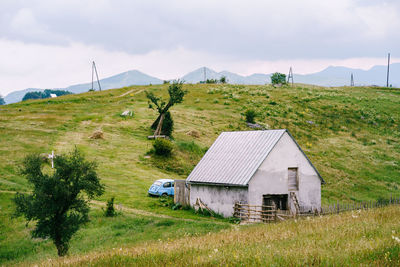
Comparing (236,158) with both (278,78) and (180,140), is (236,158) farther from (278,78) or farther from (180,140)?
(278,78)

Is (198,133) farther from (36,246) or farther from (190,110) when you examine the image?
(36,246)

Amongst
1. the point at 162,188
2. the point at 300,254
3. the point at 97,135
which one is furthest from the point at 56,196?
the point at 97,135

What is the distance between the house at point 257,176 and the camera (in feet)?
99.5

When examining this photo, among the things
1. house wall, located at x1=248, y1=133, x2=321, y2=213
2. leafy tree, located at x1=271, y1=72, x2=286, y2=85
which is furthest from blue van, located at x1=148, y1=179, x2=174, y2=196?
A: leafy tree, located at x1=271, y1=72, x2=286, y2=85

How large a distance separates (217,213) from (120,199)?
339 inches

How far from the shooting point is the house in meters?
30.3

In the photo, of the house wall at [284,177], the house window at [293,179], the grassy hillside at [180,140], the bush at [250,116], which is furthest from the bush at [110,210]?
the bush at [250,116]

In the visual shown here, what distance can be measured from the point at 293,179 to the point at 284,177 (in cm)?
139

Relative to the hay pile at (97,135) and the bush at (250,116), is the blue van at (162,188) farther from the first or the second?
the bush at (250,116)

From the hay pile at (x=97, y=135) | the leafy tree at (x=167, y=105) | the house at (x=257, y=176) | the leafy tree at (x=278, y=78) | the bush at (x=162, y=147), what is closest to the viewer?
the house at (x=257, y=176)

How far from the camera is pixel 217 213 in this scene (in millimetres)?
31375

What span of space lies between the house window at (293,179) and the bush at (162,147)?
20953 millimetres

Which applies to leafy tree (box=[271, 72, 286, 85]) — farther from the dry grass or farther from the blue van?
the dry grass

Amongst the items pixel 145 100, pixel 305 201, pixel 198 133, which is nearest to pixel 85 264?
pixel 305 201
